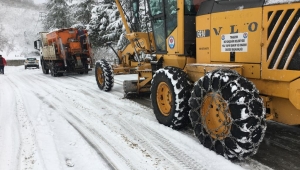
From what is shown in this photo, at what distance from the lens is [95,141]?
4.73 metres

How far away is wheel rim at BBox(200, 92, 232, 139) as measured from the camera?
3.76 m

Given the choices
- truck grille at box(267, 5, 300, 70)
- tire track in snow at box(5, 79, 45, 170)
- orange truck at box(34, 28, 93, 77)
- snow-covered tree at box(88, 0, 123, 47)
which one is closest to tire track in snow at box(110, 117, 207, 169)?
tire track in snow at box(5, 79, 45, 170)

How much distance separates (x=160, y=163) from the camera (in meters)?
3.82

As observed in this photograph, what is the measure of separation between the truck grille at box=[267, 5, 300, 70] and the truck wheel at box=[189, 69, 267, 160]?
1.77ft

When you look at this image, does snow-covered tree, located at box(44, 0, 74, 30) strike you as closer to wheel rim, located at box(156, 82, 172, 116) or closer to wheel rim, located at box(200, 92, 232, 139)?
wheel rim, located at box(156, 82, 172, 116)

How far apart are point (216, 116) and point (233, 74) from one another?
74 cm

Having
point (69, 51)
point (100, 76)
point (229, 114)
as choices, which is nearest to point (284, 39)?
point (229, 114)

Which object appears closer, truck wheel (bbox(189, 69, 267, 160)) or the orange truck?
truck wheel (bbox(189, 69, 267, 160))

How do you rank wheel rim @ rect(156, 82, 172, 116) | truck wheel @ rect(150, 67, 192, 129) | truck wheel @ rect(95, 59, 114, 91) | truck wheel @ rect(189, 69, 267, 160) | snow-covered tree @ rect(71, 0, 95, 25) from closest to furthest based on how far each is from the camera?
truck wheel @ rect(189, 69, 267, 160) < truck wheel @ rect(150, 67, 192, 129) < wheel rim @ rect(156, 82, 172, 116) < truck wheel @ rect(95, 59, 114, 91) < snow-covered tree @ rect(71, 0, 95, 25)

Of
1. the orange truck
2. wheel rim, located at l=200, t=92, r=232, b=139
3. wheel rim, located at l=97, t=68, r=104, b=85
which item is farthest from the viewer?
Answer: the orange truck

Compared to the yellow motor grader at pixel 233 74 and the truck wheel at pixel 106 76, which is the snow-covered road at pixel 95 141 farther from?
the truck wheel at pixel 106 76

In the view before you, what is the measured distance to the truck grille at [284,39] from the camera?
11.5 feet

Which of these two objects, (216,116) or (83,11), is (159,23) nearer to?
(216,116)

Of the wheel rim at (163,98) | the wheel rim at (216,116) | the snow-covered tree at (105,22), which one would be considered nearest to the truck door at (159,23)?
the wheel rim at (163,98)
